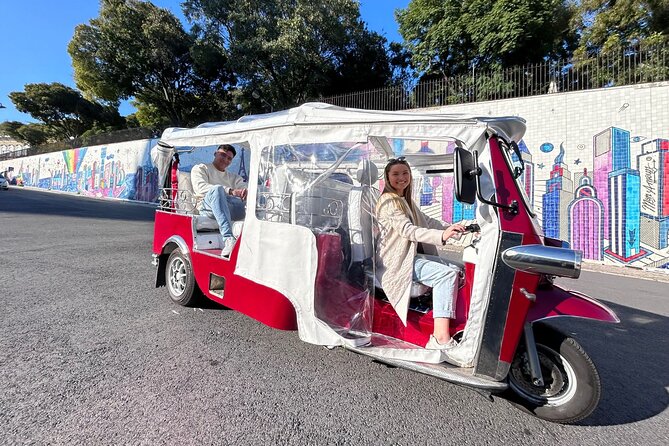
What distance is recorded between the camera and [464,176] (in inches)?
83.6

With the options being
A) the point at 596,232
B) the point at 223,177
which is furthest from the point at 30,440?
the point at 596,232

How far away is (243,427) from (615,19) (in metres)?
18.9

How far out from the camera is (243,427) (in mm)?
2145

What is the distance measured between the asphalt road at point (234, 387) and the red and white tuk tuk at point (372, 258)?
0.30m

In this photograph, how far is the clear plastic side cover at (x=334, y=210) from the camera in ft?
9.32

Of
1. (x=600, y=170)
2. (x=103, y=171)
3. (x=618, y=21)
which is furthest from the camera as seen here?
(x=103, y=171)

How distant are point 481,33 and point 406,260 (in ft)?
48.7

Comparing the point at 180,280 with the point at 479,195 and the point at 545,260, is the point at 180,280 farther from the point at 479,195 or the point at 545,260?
the point at 545,260

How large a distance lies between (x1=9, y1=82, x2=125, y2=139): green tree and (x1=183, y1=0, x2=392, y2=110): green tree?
2800 cm

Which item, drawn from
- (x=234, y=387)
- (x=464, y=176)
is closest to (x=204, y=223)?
(x=234, y=387)

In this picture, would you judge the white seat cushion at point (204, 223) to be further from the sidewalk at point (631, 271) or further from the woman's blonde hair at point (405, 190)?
the sidewalk at point (631, 271)

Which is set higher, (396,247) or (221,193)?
(221,193)

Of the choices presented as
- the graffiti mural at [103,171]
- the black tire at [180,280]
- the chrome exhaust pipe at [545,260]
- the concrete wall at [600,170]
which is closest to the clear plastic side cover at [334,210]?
the chrome exhaust pipe at [545,260]

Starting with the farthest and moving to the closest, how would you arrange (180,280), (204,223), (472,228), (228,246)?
(180,280) < (204,223) < (228,246) < (472,228)
